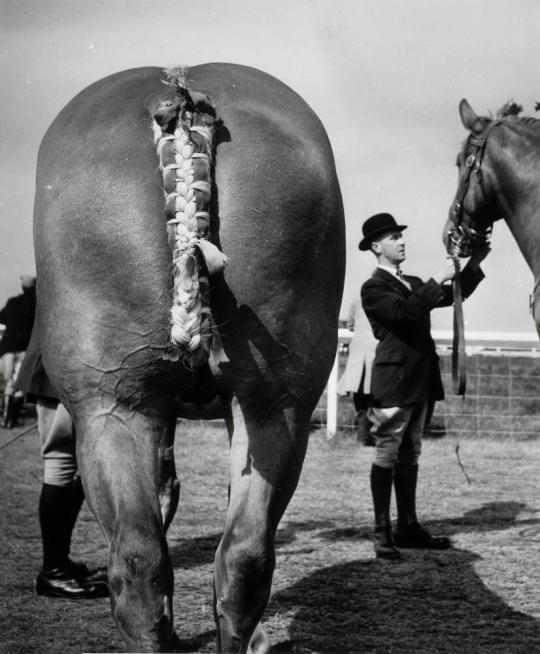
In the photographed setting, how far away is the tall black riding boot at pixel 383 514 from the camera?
5.11 meters

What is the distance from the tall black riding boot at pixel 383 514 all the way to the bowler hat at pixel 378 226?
5.39ft

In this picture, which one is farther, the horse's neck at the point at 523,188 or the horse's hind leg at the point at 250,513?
the horse's neck at the point at 523,188

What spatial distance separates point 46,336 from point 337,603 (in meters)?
2.63

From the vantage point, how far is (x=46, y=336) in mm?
2115

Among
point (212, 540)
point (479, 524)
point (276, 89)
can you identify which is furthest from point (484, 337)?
point (276, 89)

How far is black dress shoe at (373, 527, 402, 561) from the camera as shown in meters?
5.08

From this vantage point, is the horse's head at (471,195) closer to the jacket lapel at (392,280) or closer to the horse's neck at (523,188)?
the horse's neck at (523,188)

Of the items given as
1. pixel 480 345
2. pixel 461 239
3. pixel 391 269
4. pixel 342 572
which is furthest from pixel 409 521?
pixel 480 345

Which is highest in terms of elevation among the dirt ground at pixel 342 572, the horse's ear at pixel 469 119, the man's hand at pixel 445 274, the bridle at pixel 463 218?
the horse's ear at pixel 469 119

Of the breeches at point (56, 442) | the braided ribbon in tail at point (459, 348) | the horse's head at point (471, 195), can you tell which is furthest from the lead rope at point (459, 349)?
the breeches at point (56, 442)

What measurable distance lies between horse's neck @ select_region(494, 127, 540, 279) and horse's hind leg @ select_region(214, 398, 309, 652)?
308 cm

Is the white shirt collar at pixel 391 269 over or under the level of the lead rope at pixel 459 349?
over

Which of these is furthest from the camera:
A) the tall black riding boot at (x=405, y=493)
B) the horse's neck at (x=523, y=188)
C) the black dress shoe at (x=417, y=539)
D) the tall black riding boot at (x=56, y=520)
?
the tall black riding boot at (x=405, y=493)

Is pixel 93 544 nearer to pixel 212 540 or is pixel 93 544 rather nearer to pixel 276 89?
pixel 212 540
